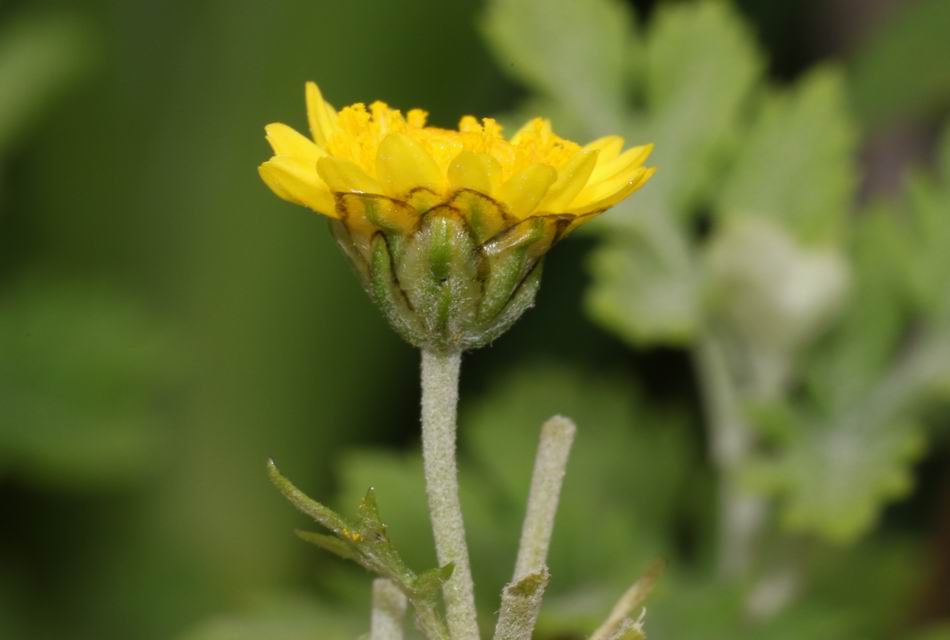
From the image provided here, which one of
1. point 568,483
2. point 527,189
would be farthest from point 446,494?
point 568,483

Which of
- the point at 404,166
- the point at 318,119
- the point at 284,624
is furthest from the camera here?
the point at 284,624

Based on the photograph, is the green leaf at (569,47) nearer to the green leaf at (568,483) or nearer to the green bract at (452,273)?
the green leaf at (568,483)

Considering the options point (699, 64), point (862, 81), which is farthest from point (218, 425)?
point (862, 81)

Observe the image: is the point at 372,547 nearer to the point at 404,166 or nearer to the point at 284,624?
the point at 404,166

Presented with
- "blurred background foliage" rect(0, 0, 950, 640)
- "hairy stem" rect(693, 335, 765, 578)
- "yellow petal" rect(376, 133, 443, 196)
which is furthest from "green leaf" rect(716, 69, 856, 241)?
"yellow petal" rect(376, 133, 443, 196)

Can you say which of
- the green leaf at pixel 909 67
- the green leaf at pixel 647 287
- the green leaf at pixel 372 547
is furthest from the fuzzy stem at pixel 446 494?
the green leaf at pixel 909 67

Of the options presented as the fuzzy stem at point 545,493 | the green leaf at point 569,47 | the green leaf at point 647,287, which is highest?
the green leaf at point 569,47

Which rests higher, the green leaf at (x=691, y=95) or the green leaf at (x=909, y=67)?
the green leaf at (x=909, y=67)
